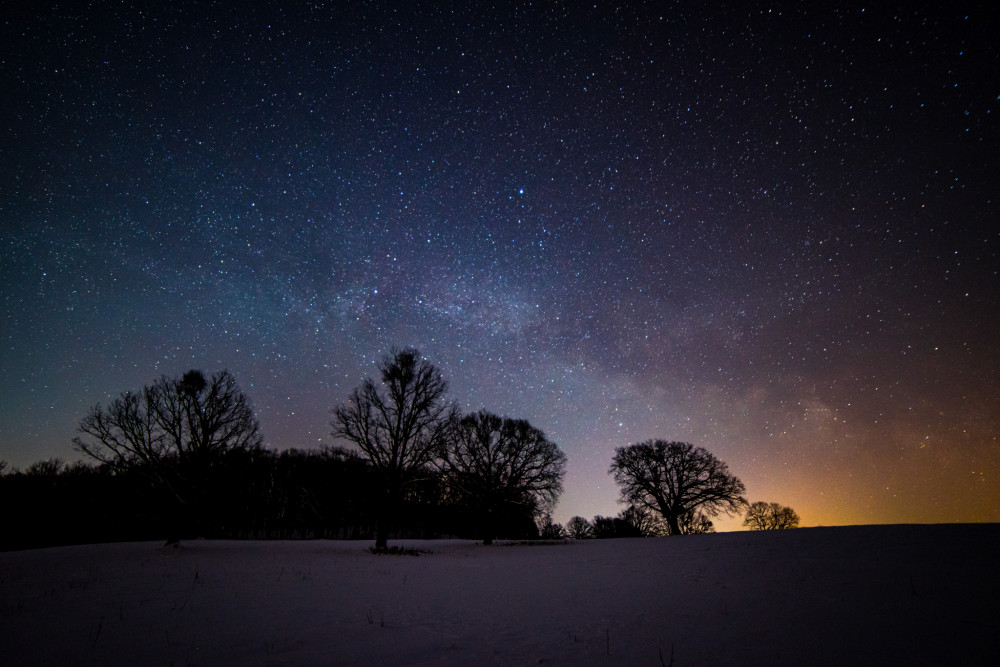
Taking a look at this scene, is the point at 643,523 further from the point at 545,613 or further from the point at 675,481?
the point at 545,613

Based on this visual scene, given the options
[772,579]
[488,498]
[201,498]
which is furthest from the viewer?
[488,498]

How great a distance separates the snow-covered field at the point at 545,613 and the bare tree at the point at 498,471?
1707cm

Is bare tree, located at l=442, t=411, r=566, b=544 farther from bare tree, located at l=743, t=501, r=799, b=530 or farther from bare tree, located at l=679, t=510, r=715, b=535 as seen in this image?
bare tree, located at l=743, t=501, r=799, b=530

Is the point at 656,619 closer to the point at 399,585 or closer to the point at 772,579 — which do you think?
the point at 772,579

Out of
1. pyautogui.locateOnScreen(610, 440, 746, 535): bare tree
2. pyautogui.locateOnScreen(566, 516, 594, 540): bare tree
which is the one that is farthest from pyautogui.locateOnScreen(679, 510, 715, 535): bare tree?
pyautogui.locateOnScreen(566, 516, 594, 540): bare tree

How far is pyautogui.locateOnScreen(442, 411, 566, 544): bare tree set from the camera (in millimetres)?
29062

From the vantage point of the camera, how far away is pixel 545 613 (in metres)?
7.16

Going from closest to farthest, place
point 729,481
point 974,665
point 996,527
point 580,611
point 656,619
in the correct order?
point 974,665 < point 656,619 < point 580,611 < point 996,527 < point 729,481

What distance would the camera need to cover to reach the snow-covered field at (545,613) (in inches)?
190

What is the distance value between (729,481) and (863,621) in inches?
1416

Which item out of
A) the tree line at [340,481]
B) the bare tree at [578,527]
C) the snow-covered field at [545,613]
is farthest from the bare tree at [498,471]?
the bare tree at [578,527]

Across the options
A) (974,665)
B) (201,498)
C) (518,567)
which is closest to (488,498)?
(518,567)

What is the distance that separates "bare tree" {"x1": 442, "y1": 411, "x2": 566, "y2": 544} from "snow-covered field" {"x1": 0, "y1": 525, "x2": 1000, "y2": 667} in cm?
1707

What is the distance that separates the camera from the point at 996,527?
43.8ft
